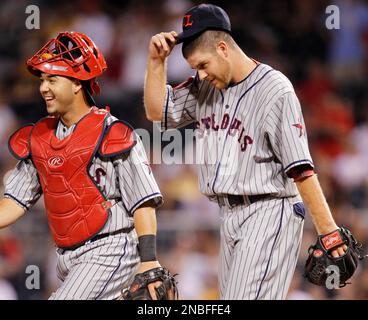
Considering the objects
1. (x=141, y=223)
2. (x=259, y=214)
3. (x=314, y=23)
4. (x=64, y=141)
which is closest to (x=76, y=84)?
(x=64, y=141)

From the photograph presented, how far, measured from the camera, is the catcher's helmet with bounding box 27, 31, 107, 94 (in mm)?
3613

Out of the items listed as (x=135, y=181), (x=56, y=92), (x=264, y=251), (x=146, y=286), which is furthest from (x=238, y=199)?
(x=56, y=92)

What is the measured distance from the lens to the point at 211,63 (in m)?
3.62

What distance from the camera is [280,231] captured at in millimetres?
3564

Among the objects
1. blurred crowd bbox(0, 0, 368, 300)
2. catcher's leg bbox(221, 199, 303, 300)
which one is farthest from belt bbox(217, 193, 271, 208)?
blurred crowd bbox(0, 0, 368, 300)

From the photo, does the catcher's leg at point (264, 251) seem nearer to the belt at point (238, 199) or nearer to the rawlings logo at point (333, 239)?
the belt at point (238, 199)

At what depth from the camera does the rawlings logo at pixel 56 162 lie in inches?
140

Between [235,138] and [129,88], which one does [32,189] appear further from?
[129,88]

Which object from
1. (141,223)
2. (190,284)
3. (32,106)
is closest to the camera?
(141,223)

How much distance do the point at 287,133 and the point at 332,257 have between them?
0.50m

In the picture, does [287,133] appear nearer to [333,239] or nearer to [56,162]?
[333,239]

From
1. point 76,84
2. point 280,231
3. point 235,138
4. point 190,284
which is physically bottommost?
point 190,284

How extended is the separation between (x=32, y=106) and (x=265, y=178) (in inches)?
143

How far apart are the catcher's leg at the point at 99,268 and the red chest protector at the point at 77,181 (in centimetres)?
5
